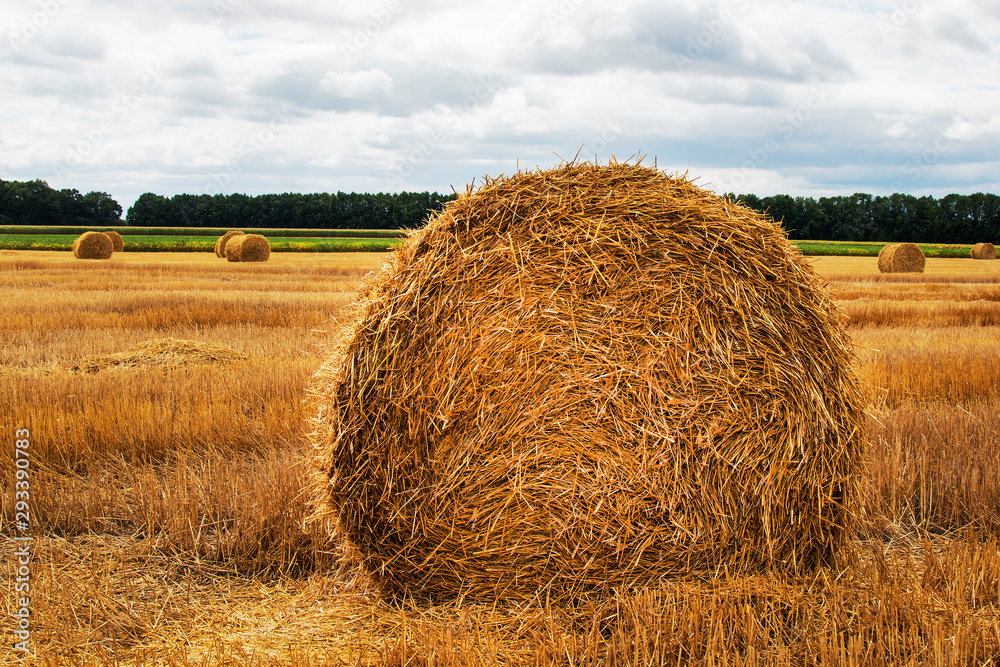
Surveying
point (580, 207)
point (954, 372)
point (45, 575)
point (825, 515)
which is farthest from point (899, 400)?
point (45, 575)

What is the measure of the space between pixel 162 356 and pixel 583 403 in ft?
21.8

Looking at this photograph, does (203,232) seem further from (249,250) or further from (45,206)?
(249,250)

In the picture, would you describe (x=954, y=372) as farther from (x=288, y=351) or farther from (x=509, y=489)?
(x=288, y=351)

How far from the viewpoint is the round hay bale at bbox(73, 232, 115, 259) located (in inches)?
1171

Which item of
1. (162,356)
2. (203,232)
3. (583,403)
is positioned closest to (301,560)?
(583,403)

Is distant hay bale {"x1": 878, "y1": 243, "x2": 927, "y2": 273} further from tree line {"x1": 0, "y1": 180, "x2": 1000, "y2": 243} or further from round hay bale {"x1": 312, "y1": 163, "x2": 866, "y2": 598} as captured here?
round hay bale {"x1": 312, "y1": 163, "x2": 866, "y2": 598}

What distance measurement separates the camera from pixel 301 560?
393 cm

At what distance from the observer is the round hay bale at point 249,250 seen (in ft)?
96.4

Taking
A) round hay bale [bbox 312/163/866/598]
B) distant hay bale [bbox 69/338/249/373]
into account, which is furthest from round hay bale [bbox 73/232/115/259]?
round hay bale [bbox 312/163/866/598]

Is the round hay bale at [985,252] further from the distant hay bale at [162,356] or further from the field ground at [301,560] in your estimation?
Answer: the distant hay bale at [162,356]

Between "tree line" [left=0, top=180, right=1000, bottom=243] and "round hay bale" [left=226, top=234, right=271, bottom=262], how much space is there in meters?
27.1

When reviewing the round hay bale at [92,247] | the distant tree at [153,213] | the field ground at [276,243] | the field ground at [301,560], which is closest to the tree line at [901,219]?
the field ground at [276,243]

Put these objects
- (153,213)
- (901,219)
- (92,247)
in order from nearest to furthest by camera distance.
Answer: (92,247) → (901,219) → (153,213)

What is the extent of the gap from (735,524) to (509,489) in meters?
1.12
